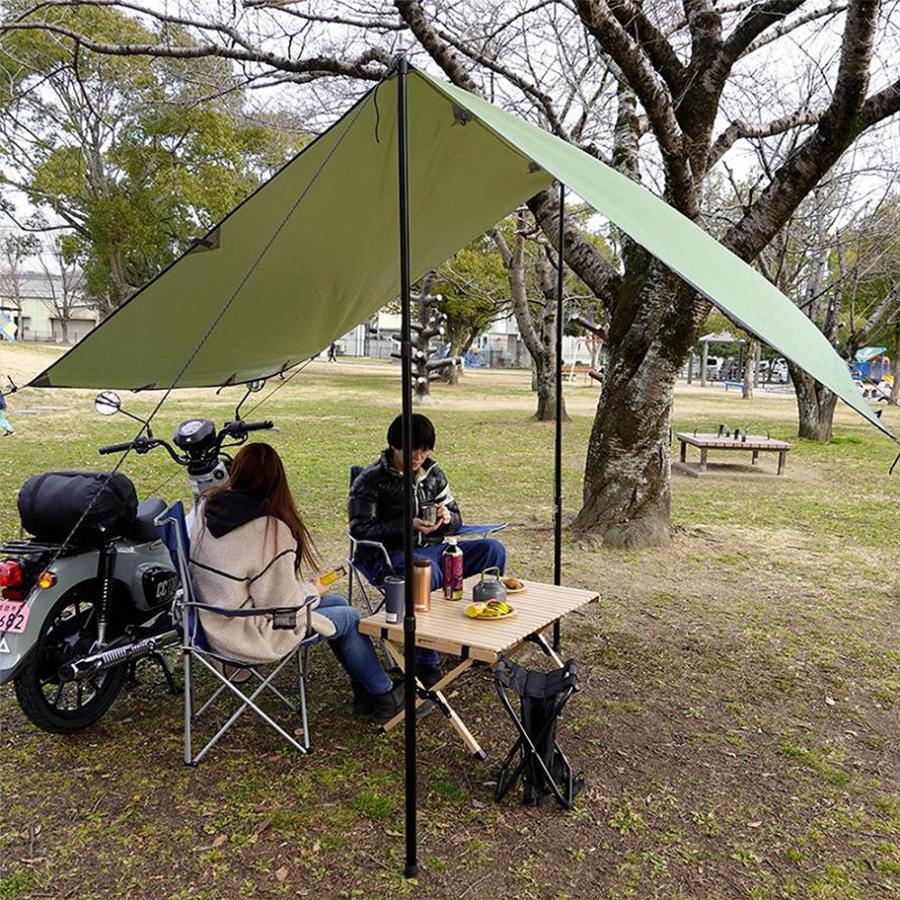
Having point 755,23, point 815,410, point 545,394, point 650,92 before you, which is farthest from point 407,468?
point 545,394

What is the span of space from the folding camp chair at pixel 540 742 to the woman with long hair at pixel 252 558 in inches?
31.0

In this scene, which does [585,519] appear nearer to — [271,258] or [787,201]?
[787,201]

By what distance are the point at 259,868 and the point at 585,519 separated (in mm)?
4278

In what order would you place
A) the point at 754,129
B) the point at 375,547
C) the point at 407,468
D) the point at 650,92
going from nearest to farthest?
the point at 407,468
the point at 375,547
the point at 650,92
the point at 754,129

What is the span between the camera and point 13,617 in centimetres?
269

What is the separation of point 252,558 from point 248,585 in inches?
3.9

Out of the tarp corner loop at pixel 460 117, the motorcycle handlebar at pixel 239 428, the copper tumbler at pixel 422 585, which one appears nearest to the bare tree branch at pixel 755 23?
the tarp corner loop at pixel 460 117

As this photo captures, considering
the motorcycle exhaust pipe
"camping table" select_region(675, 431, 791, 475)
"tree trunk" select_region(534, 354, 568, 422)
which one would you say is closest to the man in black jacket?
the motorcycle exhaust pipe

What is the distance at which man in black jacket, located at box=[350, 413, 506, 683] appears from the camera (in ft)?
11.7

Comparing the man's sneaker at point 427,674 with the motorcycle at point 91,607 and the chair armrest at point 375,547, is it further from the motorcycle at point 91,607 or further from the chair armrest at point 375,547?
the motorcycle at point 91,607

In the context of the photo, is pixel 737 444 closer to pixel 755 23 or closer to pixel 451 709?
pixel 755 23

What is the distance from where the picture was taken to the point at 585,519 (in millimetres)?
6199

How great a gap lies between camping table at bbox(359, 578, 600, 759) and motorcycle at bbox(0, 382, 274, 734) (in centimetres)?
87

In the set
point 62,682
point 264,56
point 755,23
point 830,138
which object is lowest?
point 62,682
